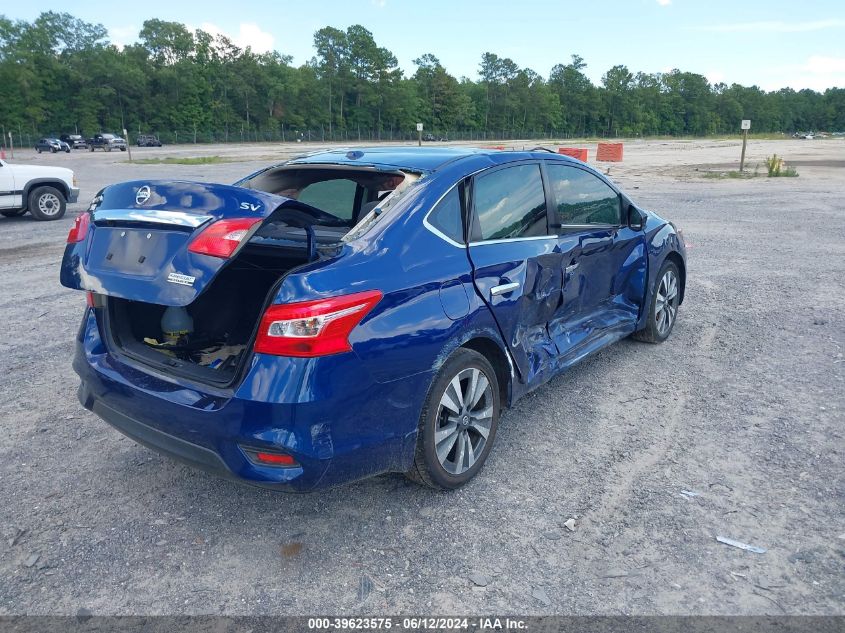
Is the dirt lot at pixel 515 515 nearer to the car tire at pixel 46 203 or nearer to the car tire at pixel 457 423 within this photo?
the car tire at pixel 457 423

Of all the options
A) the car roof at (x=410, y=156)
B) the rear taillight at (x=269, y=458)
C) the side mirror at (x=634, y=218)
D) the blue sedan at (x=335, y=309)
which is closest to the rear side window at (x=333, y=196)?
the blue sedan at (x=335, y=309)

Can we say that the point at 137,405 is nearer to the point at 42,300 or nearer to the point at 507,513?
the point at 507,513

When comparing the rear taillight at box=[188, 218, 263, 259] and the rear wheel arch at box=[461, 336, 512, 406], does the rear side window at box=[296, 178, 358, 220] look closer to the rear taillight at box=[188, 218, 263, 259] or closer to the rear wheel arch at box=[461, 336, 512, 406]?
the rear wheel arch at box=[461, 336, 512, 406]

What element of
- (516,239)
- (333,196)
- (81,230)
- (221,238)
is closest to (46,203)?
(333,196)

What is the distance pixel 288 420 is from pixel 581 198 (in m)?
2.81

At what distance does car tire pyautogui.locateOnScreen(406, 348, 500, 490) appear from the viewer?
10.4 feet

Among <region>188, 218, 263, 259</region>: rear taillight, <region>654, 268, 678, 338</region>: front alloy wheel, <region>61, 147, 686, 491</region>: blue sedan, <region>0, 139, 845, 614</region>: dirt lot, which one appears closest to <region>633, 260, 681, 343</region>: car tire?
<region>654, 268, 678, 338</region>: front alloy wheel

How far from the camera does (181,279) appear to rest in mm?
2697

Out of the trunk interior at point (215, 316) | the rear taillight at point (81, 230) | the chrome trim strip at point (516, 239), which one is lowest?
the trunk interior at point (215, 316)

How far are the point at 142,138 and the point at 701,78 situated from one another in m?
150

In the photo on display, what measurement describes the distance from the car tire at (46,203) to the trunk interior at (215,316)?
12.0 m

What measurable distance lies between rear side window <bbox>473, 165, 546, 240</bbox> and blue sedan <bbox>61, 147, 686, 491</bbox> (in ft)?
0.04

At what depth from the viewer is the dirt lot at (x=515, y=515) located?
8.88ft

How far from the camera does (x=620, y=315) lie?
5.04 metres
